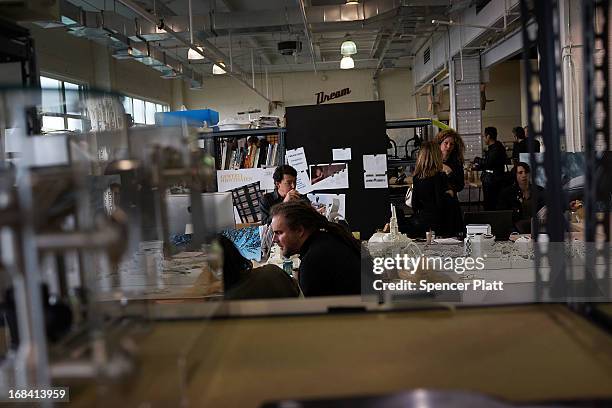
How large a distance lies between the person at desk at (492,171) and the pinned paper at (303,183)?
2.72 meters

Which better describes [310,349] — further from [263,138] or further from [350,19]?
[350,19]

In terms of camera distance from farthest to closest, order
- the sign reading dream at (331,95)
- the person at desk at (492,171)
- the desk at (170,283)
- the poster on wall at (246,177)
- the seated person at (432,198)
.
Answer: the sign reading dream at (331,95)
the person at desk at (492,171)
the poster on wall at (246,177)
the seated person at (432,198)
the desk at (170,283)

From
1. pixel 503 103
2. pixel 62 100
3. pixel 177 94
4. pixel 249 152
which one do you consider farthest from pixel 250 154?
pixel 177 94

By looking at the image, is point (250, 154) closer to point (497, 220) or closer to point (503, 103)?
point (497, 220)

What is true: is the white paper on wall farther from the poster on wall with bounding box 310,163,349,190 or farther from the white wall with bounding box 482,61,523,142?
the white wall with bounding box 482,61,523,142

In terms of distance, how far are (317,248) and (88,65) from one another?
999cm

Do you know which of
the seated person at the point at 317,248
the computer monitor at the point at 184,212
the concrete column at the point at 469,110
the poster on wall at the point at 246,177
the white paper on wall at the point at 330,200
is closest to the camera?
the computer monitor at the point at 184,212

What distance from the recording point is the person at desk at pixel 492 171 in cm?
722

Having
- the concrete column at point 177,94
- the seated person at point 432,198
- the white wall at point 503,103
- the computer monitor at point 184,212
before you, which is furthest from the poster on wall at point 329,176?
the concrete column at point 177,94

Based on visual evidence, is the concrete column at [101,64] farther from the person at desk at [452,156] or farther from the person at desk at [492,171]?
the person at desk at [452,156]

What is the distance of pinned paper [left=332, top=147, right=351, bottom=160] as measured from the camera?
17.7ft

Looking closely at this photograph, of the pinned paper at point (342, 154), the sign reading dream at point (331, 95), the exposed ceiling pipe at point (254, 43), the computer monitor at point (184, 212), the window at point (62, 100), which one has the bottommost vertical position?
the computer monitor at point (184, 212)

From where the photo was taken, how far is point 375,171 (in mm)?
5379

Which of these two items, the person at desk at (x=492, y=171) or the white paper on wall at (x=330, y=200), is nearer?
the white paper on wall at (x=330, y=200)
